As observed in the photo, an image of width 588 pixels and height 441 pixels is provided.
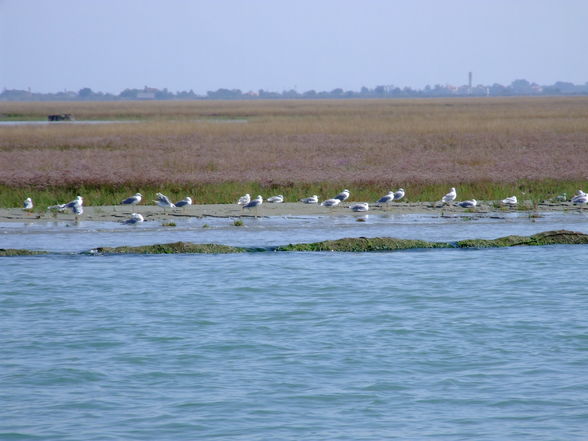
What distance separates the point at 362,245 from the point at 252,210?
20.3 ft

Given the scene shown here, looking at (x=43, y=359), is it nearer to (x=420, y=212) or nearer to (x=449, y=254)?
(x=449, y=254)

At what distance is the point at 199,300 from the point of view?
16.6 m

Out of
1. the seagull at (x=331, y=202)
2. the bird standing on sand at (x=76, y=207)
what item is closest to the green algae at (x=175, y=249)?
the bird standing on sand at (x=76, y=207)

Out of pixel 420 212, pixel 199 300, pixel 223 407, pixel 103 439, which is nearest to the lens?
pixel 103 439

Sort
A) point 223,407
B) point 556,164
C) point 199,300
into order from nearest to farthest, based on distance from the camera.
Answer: point 223,407 → point 199,300 → point 556,164

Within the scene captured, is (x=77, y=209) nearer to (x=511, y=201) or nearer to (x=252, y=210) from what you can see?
(x=252, y=210)

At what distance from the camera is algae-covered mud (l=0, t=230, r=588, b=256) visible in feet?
65.7

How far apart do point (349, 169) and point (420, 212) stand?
868 cm

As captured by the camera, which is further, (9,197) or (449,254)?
(9,197)

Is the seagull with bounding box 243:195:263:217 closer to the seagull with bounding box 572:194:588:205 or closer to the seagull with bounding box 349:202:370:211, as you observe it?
the seagull with bounding box 349:202:370:211

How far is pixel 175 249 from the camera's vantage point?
792 inches

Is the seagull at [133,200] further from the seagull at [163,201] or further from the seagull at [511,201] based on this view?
the seagull at [511,201]

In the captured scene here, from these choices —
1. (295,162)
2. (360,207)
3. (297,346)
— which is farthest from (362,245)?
(295,162)

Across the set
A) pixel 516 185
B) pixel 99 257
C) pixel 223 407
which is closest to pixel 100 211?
pixel 99 257
